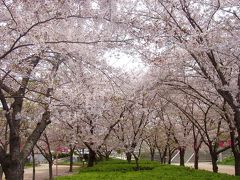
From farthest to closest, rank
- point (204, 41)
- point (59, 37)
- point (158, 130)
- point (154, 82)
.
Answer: point (158, 130), point (154, 82), point (204, 41), point (59, 37)

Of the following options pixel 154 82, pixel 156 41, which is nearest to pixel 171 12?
pixel 156 41

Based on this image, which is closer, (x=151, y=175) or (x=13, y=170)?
(x=13, y=170)

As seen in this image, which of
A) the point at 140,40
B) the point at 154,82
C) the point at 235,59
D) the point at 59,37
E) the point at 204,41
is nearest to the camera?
the point at 140,40

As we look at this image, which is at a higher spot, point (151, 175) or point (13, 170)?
point (13, 170)

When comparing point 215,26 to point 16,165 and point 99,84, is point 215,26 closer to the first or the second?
point 99,84

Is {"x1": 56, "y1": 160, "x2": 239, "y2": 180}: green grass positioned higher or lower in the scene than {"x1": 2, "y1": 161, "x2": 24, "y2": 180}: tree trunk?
lower

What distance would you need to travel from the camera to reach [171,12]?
30.0ft

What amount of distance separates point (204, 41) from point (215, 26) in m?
1.23

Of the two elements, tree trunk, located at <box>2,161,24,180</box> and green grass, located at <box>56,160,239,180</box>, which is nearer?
tree trunk, located at <box>2,161,24,180</box>

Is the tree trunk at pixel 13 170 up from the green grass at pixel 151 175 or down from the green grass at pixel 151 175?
up

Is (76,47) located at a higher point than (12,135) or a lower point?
higher

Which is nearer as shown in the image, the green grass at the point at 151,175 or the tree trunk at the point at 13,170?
the tree trunk at the point at 13,170

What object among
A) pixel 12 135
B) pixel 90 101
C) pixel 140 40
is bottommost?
pixel 12 135

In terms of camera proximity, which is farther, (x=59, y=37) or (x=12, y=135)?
(x=12, y=135)
